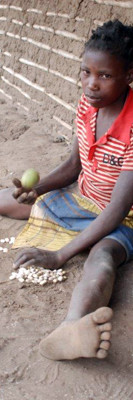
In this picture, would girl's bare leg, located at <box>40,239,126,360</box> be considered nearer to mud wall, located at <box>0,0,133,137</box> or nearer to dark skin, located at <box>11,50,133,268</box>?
dark skin, located at <box>11,50,133,268</box>

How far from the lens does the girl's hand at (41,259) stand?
2.49m

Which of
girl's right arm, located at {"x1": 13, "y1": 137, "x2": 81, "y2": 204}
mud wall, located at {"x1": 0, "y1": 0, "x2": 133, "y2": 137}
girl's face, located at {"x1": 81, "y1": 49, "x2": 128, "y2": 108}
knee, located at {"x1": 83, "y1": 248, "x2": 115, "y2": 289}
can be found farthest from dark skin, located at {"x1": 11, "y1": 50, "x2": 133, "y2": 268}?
mud wall, located at {"x1": 0, "y1": 0, "x2": 133, "y2": 137}

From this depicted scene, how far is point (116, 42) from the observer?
2242mm

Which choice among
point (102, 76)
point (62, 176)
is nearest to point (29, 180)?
point (62, 176)

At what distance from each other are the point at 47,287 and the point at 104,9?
7.35ft

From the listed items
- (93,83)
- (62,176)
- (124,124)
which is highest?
(93,83)

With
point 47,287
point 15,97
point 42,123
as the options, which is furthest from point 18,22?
point 47,287

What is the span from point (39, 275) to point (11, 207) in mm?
694

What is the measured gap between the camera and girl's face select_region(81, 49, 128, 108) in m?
2.26

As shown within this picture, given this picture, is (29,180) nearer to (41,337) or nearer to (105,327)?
(41,337)

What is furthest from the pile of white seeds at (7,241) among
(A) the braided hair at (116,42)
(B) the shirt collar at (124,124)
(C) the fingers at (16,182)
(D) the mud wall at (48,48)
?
(D) the mud wall at (48,48)

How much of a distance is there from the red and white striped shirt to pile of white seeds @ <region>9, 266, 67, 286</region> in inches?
15.1

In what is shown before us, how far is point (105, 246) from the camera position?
7.73 ft

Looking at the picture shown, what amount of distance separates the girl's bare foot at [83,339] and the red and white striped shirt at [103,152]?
76 cm
